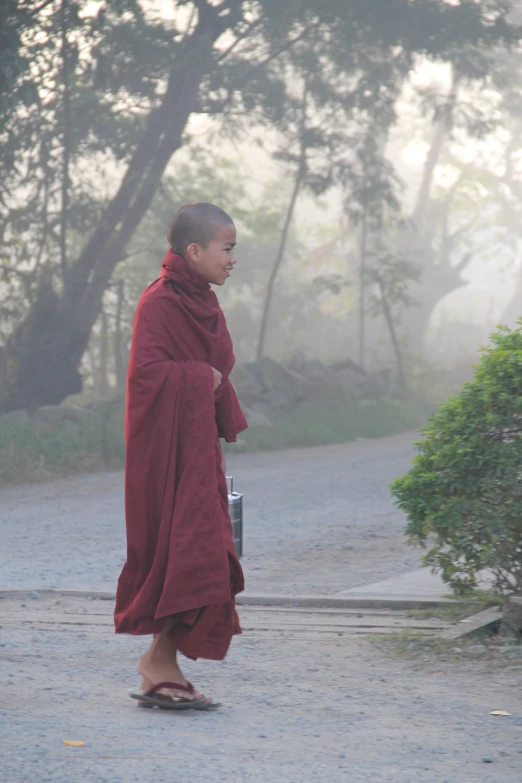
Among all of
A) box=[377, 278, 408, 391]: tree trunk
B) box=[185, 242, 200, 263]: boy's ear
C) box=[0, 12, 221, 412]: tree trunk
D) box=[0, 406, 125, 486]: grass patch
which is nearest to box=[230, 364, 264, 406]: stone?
box=[0, 12, 221, 412]: tree trunk

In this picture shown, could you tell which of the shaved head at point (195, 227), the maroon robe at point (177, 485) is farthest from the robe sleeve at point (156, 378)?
the shaved head at point (195, 227)

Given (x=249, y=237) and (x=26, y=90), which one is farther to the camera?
(x=249, y=237)

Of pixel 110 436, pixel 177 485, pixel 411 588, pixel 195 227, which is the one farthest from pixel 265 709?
pixel 110 436

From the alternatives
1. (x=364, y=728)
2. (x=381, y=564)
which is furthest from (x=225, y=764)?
(x=381, y=564)

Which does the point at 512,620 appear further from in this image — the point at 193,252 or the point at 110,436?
the point at 110,436

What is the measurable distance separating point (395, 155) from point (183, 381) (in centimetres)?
5865

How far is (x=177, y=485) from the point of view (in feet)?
13.4

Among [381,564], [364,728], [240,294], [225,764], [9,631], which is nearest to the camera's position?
[225,764]

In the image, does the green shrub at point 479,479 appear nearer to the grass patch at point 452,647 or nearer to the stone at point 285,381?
the grass patch at point 452,647

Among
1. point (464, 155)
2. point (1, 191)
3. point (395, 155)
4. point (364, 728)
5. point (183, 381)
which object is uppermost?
point (395, 155)

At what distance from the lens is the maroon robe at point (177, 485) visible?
13.1ft

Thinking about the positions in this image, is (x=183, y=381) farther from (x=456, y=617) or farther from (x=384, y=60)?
(x=384, y=60)

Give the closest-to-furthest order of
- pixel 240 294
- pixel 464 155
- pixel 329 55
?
pixel 329 55, pixel 240 294, pixel 464 155

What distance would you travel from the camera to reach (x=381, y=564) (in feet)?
24.6
